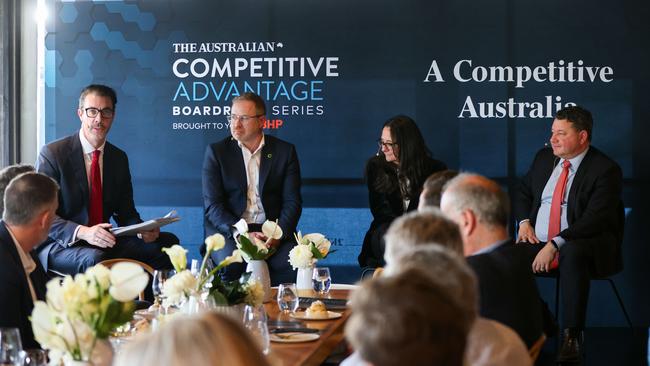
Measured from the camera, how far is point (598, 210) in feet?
19.7

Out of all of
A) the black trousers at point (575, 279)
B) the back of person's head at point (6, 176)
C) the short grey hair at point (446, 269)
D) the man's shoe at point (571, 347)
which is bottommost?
the man's shoe at point (571, 347)

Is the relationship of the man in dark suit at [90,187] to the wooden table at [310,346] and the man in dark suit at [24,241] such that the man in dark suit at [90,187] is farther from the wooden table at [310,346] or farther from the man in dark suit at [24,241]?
the wooden table at [310,346]

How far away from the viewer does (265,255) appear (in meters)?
4.42

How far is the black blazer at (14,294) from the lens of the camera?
346 cm

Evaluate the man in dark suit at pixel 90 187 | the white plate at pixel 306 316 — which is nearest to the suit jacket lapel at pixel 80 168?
the man in dark suit at pixel 90 187

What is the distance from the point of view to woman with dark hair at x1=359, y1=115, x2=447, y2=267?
6371 millimetres

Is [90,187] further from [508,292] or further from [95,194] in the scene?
[508,292]

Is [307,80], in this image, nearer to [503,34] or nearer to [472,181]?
[503,34]

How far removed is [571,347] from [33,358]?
12.9 feet

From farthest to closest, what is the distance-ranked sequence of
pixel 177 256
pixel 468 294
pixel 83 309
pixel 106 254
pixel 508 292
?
pixel 106 254 → pixel 177 256 → pixel 508 292 → pixel 83 309 → pixel 468 294

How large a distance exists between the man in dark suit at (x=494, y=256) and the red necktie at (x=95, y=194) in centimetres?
339

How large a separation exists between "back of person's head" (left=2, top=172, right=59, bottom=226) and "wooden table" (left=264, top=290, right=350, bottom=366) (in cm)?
108

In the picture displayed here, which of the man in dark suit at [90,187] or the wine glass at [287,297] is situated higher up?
the man in dark suit at [90,187]

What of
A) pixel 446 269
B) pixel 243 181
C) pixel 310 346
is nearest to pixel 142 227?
pixel 243 181
